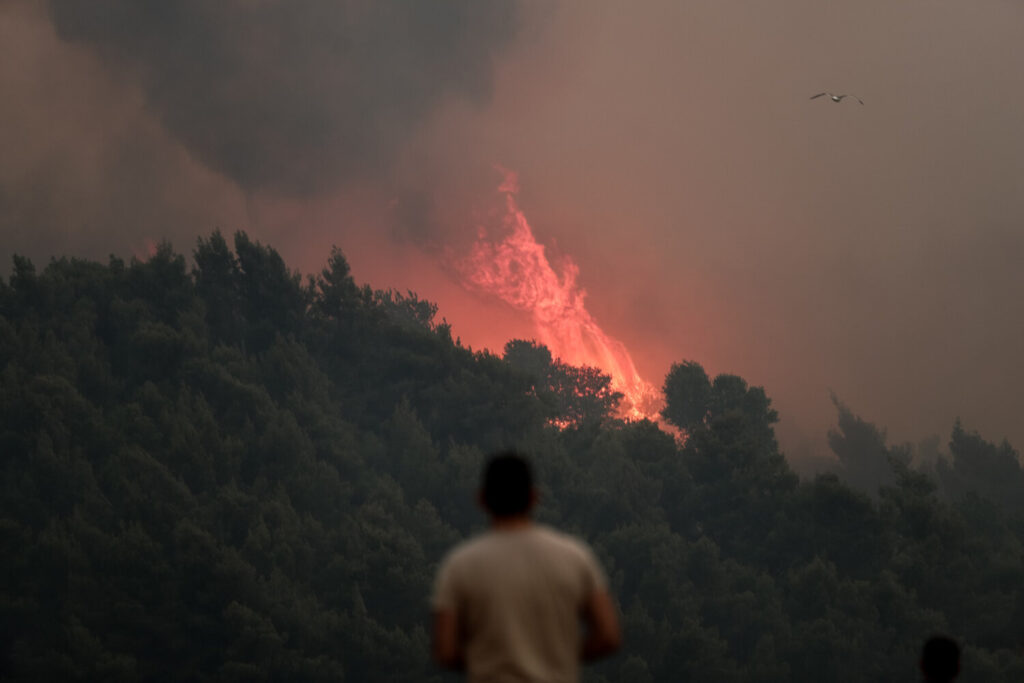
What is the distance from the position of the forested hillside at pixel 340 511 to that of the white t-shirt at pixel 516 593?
39953mm

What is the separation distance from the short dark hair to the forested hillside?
4002 centimetres

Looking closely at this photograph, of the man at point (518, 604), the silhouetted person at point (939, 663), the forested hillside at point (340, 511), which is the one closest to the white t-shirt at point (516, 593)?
the man at point (518, 604)

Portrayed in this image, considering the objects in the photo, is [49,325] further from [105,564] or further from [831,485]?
[831,485]

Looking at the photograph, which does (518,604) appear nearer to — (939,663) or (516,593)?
(516,593)

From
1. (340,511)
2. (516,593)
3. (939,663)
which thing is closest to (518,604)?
(516,593)

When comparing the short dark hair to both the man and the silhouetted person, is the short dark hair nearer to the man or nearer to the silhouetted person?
the man

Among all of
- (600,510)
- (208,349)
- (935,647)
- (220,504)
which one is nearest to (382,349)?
(208,349)

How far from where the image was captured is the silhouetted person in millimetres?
5938

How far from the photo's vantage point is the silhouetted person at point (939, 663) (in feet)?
19.5

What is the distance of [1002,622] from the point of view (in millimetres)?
54500

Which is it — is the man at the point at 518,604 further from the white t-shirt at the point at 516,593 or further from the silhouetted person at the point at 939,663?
the silhouetted person at the point at 939,663

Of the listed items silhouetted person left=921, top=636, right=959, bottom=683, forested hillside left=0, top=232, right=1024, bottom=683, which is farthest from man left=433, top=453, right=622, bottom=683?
forested hillside left=0, top=232, right=1024, bottom=683

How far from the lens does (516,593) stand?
375 cm

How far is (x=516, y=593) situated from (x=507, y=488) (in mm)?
333
